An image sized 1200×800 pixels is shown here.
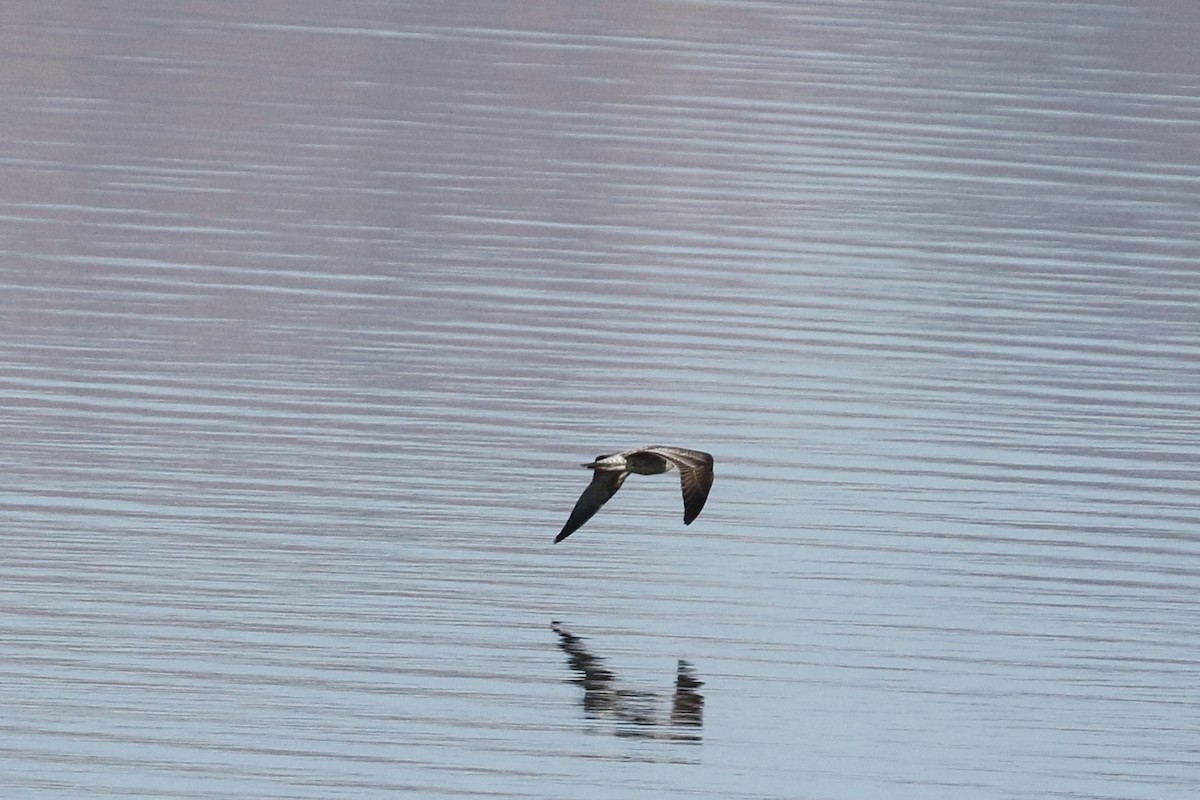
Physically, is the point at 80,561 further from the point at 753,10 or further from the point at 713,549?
the point at 753,10

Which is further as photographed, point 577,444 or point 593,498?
point 577,444

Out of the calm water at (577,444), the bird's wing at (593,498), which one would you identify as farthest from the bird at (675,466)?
the calm water at (577,444)

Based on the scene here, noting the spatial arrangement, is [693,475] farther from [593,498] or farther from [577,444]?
[577,444]

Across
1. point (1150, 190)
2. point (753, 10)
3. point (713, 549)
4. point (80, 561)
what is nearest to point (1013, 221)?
point (1150, 190)

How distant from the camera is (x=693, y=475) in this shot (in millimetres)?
12414

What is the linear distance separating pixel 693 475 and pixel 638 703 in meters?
1.35

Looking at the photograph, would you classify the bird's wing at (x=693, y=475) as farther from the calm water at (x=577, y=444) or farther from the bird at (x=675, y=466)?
the calm water at (x=577, y=444)

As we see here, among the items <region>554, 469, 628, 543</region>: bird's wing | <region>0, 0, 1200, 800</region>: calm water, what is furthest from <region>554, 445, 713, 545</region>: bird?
<region>0, 0, 1200, 800</region>: calm water

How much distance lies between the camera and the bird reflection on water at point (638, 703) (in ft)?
36.8

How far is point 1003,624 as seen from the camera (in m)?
13.3

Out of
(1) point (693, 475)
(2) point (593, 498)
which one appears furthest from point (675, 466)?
(2) point (593, 498)

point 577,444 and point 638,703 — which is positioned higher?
point 577,444

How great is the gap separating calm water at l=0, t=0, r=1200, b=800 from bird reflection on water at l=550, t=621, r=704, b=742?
Answer: 0.03 m

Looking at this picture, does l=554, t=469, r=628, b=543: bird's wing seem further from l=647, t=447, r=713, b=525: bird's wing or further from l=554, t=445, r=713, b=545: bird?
l=647, t=447, r=713, b=525: bird's wing
